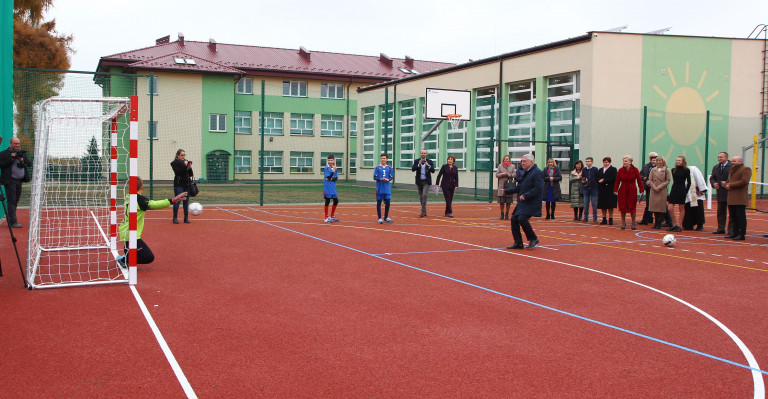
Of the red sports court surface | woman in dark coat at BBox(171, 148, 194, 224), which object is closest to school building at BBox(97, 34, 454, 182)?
woman in dark coat at BBox(171, 148, 194, 224)

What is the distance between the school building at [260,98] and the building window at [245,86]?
0.08 m

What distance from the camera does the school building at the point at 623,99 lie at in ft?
82.2

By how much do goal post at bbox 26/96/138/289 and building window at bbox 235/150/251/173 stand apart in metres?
32.6

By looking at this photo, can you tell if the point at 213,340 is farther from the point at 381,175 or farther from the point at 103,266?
the point at 381,175

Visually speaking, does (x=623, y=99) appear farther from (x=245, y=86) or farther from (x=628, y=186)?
(x=245, y=86)

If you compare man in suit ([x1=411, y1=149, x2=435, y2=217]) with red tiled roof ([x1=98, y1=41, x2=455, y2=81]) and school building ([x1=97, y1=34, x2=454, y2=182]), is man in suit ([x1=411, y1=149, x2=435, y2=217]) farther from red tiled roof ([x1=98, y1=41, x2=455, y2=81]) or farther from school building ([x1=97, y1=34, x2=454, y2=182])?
red tiled roof ([x1=98, y1=41, x2=455, y2=81])

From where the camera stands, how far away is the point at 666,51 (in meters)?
26.2

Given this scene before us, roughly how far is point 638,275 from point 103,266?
26.2 feet

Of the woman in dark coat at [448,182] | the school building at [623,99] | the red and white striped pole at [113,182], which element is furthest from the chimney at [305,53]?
the red and white striped pole at [113,182]

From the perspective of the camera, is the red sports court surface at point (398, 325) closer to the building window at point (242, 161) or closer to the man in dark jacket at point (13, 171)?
the man in dark jacket at point (13, 171)

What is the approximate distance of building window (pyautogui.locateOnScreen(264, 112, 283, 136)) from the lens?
5159cm

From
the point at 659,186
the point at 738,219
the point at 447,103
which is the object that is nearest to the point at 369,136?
the point at 447,103

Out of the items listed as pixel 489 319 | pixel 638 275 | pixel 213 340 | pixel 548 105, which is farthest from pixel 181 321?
pixel 548 105

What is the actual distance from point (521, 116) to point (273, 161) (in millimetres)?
26910
